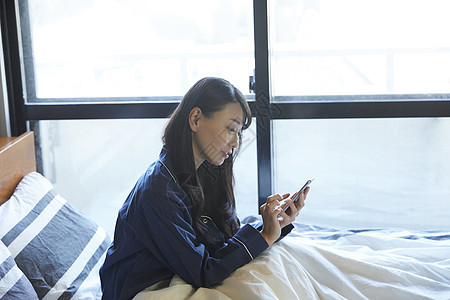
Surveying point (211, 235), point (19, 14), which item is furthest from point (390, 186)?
point (19, 14)

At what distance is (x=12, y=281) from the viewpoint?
5.04 feet

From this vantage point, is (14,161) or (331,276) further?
(14,161)

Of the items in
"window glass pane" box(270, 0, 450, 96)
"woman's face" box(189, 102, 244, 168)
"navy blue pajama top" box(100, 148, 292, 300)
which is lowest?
"navy blue pajama top" box(100, 148, 292, 300)

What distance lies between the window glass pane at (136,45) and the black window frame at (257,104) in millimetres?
44

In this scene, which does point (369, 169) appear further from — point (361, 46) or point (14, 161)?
point (14, 161)

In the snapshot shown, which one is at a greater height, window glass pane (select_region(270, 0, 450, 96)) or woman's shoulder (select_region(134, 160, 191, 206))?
window glass pane (select_region(270, 0, 450, 96))

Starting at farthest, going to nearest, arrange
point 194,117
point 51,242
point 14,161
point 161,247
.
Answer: point 14,161, point 51,242, point 194,117, point 161,247

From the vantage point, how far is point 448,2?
2.10 meters

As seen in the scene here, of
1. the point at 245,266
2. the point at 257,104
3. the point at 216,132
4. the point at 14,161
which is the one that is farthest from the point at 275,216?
the point at 14,161

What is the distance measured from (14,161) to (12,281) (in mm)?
617

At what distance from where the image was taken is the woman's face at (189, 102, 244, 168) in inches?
61.2

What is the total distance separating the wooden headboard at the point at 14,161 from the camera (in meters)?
1.92

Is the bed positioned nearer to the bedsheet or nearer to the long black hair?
the bedsheet

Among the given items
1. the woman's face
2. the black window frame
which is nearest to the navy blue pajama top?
the woman's face
